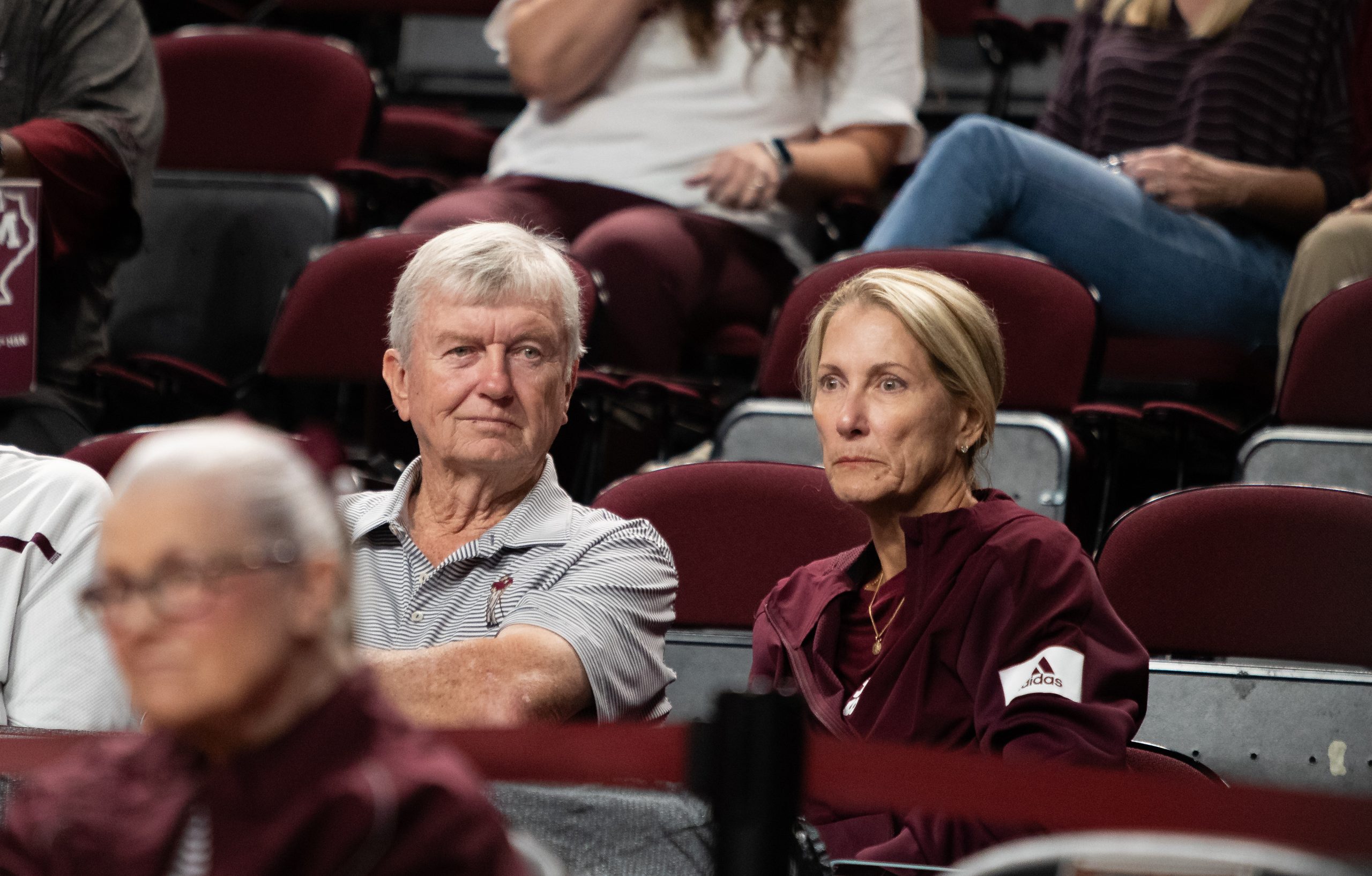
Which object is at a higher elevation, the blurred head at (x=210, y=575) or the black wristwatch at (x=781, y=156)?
the blurred head at (x=210, y=575)

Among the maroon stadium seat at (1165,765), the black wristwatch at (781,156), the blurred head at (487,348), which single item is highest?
the blurred head at (487,348)

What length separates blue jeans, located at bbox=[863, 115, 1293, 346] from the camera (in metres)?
2.64

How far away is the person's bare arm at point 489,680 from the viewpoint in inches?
57.4

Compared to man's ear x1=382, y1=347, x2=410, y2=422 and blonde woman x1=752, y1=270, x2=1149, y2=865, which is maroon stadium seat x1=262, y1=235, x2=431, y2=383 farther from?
blonde woman x1=752, y1=270, x2=1149, y2=865

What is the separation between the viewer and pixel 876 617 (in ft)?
5.34

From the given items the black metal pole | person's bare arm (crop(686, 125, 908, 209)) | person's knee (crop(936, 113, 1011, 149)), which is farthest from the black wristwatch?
the black metal pole

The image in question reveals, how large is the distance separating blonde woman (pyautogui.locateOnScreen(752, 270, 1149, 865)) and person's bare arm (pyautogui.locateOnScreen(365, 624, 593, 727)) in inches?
9.7

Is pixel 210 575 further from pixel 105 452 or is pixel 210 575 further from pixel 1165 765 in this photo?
pixel 105 452

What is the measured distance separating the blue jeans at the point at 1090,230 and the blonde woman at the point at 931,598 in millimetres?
951

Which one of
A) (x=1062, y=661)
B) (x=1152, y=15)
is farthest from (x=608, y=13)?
(x=1062, y=661)

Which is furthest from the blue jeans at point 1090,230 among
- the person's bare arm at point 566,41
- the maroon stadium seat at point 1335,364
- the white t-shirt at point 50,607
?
the white t-shirt at point 50,607

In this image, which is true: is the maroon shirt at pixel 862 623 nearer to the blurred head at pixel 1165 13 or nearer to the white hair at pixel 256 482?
the white hair at pixel 256 482

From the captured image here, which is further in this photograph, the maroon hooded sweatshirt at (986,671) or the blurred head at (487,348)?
the blurred head at (487,348)

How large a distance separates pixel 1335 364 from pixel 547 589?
4.29 ft
